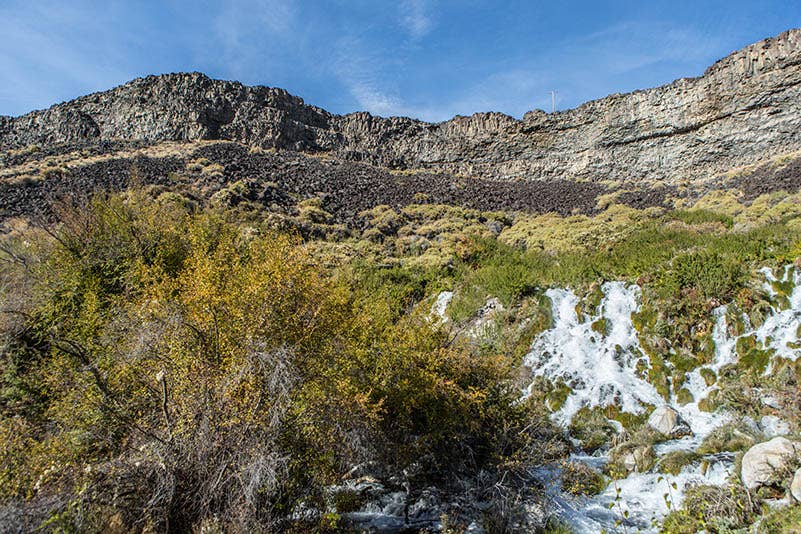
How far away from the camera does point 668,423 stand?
897cm

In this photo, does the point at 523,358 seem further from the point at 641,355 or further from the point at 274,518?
the point at 274,518

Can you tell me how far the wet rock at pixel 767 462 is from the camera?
5.72 meters

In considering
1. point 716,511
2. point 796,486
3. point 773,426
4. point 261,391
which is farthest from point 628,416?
point 261,391

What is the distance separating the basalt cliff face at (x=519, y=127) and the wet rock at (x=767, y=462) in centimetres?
3250

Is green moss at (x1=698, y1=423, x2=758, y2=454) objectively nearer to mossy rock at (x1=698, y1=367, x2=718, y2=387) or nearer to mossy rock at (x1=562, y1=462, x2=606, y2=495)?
mossy rock at (x1=698, y1=367, x2=718, y2=387)

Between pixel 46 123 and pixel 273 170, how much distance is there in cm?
2817

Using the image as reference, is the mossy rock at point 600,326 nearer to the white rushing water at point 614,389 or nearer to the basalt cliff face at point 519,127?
the white rushing water at point 614,389

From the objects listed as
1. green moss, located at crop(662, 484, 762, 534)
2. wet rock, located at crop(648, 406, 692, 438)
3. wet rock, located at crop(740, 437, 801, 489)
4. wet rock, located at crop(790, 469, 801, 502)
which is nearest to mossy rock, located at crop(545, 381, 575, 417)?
wet rock, located at crop(648, 406, 692, 438)

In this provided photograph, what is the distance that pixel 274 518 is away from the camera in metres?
4.95

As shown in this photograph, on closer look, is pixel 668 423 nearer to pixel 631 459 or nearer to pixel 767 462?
pixel 631 459

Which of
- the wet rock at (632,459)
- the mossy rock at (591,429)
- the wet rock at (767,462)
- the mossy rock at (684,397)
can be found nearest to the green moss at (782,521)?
the wet rock at (767,462)

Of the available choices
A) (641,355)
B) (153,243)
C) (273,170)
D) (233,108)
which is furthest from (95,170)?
(641,355)

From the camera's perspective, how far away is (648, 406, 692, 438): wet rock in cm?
876

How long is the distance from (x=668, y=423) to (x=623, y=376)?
6.39ft
